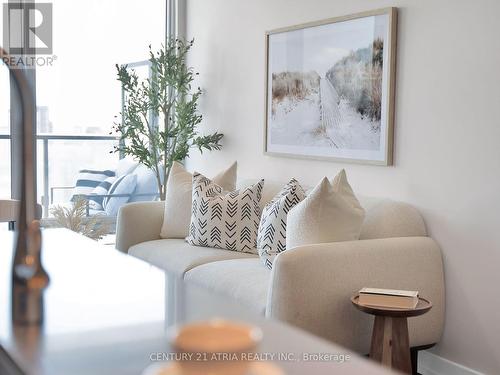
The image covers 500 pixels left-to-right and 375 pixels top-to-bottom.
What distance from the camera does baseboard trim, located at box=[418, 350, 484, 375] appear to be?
10.6ft

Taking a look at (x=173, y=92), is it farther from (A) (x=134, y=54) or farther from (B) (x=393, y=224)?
(B) (x=393, y=224)

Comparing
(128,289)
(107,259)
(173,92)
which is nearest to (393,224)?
(107,259)

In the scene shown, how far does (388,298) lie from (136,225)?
6.71 ft

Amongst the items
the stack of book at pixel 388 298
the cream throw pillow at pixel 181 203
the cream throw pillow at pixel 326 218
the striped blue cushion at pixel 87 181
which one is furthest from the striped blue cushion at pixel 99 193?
the stack of book at pixel 388 298

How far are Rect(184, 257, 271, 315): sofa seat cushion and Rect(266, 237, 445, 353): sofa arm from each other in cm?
21

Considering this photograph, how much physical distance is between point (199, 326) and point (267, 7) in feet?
12.8

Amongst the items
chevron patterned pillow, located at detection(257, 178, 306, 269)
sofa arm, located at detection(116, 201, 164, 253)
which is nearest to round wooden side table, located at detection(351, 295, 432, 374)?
chevron patterned pillow, located at detection(257, 178, 306, 269)

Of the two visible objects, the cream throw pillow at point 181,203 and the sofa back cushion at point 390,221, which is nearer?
the sofa back cushion at point 390,221

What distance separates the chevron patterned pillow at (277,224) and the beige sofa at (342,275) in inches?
3.6

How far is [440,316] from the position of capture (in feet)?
10.7

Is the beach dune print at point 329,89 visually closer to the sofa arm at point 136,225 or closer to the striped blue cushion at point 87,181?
the sofa arm at point 136,225

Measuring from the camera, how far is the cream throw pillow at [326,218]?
10.3ft

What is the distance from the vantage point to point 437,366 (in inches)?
132
